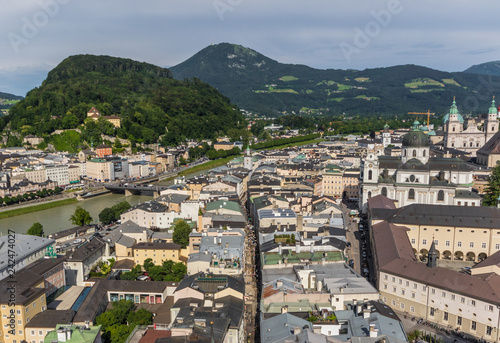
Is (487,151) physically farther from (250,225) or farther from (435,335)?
(435,335)

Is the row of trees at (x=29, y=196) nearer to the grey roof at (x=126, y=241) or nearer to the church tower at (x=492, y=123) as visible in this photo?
the grey roof at (x=126, y=241)

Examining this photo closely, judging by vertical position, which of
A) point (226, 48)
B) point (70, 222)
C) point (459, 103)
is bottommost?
point (70, 222)

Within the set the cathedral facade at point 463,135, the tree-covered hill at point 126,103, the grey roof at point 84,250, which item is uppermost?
the tree-covered hill at point 126,103

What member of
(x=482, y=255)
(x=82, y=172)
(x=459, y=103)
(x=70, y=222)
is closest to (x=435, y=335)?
(x=482, y=255)

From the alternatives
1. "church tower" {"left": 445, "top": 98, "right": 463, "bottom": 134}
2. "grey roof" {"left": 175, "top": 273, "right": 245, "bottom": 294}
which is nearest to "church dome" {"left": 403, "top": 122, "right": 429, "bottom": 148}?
"grey roof" {"left": 175, "top": 273, "right": 245, "bottom": 294}

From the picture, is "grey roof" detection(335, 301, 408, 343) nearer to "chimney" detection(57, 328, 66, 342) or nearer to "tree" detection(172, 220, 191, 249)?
"chimney" detection(57, 328, 66, 342)

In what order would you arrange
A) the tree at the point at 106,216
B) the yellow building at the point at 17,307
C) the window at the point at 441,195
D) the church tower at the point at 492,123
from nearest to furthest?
the yellow building at the point at 17,307
the window at the point at 441,195
the tree at the point at 106,216
the church tower at the point at 492,123

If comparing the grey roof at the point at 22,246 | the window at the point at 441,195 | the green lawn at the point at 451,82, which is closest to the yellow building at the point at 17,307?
the grey roof at the point at 22,246

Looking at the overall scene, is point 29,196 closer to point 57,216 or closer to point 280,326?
point 57,216
